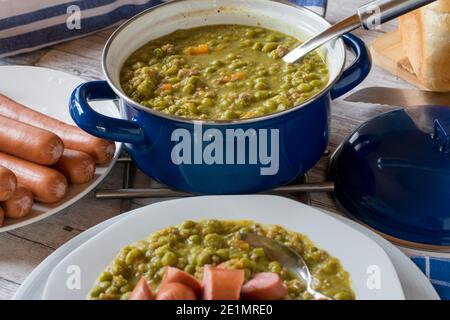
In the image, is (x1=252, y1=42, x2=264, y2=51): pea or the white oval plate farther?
(x1=252, y1=42, x2=264, y2=51): pea

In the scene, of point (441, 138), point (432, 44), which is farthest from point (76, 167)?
point (432, 44)

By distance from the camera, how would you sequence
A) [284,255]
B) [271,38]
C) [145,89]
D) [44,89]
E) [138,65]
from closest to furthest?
[284,255] < [145,89] < [138,65] < [271,38] < [44,89]

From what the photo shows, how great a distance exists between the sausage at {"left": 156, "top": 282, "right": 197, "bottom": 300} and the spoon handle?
36.6 inches

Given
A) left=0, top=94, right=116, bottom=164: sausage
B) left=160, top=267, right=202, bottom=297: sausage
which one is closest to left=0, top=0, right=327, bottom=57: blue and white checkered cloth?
left=0, top=94, right=116, bottom=164: sausage

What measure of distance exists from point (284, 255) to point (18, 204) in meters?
0.69

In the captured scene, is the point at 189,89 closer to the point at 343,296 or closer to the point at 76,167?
the point at 76,167

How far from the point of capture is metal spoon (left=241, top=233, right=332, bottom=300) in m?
1.64

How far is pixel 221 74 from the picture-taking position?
2111 mm

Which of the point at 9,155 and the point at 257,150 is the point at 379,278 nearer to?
the point at 257,150

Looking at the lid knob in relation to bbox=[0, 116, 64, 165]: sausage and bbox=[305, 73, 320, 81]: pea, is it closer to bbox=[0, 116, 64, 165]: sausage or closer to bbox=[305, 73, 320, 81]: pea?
bbox=[305, 73, 320, 81]: pea

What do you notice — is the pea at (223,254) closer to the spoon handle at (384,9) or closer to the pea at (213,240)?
the pea at (213,240)

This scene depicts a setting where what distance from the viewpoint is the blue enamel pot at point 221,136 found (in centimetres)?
178

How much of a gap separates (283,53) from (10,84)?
91cm

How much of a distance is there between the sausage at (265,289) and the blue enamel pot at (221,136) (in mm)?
366
